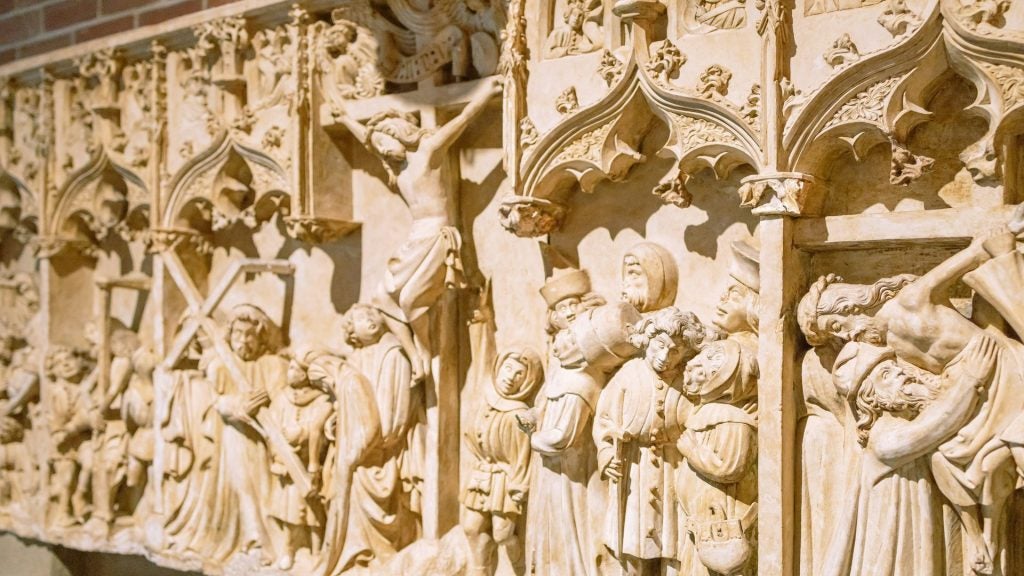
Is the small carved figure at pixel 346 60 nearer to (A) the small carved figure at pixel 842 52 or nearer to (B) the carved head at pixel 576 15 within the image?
(B) the carved head at pixel 576 15

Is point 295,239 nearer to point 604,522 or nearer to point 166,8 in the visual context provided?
point 166,8

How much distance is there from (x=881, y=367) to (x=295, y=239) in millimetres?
2941

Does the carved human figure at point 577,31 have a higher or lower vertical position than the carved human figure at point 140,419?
higher

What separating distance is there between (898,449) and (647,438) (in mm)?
905

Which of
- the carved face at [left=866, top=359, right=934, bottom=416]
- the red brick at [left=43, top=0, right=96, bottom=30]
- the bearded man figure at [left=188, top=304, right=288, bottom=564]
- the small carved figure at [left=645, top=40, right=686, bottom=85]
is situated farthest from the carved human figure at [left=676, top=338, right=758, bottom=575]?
the red brick at [left=43, top=0, right=96, bottom=30]

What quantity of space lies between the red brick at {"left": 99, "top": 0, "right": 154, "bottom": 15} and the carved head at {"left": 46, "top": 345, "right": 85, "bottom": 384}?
1778mm

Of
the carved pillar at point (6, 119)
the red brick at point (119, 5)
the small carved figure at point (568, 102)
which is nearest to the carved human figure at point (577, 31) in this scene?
the small carved figure at point (568, 102)

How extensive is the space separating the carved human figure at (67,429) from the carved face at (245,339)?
A: 1.21m

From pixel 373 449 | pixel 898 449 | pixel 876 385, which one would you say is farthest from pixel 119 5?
pixel 898 449

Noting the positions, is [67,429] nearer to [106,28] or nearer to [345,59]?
[106,28]

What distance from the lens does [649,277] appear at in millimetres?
4438

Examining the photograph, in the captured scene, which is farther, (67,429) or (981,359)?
(67,429)

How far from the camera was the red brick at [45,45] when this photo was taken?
6.77 m

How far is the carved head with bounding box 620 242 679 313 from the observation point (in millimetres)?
4445
